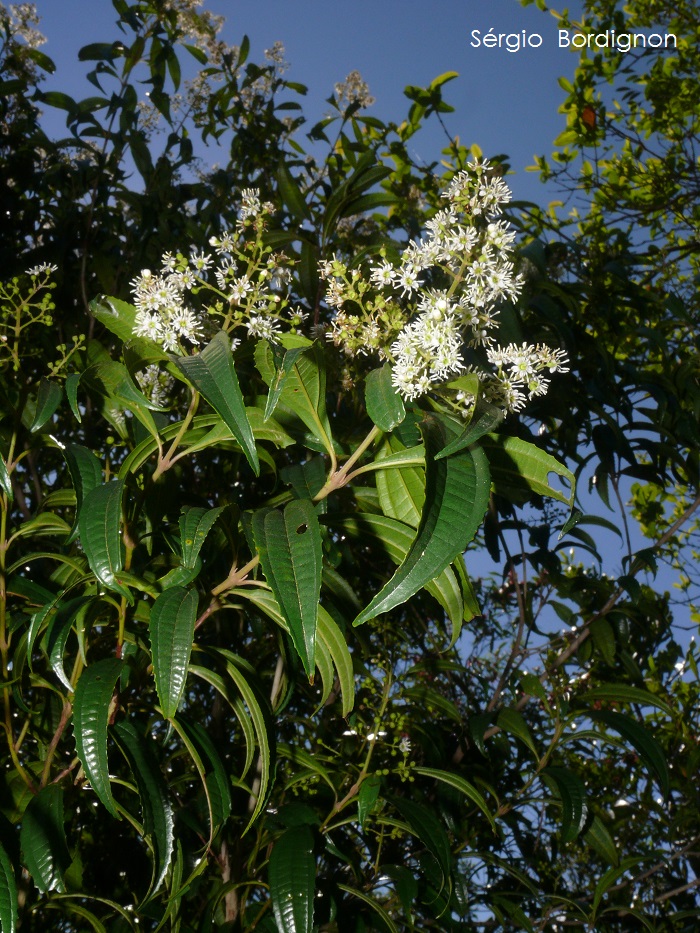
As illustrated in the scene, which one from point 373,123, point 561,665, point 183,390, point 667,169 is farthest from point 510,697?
point 667,169

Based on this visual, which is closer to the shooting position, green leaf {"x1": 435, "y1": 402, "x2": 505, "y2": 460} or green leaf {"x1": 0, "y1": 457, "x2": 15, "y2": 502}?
green leaf {"x1": 435, "y1": 402, "x2": 505, "y2": 460}

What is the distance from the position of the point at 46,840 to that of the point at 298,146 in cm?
176

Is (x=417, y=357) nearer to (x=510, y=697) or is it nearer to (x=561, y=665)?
(x=561, y=665)

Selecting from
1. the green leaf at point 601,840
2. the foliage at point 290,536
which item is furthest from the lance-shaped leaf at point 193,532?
the green leaf at point 601,840

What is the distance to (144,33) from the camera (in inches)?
73.9

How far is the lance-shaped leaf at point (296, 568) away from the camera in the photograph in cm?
67

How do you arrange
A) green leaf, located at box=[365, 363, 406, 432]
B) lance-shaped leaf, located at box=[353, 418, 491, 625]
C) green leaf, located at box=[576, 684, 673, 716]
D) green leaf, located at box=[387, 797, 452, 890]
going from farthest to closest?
green leaf, located at box=[576, 684, 673, 716], green leaf, located at box=[387, 797, 452, 890], green leaf, located at box=[365, 363, 406, 432], lance-shaped leaf, located at box=[353, 418, 491, 625]

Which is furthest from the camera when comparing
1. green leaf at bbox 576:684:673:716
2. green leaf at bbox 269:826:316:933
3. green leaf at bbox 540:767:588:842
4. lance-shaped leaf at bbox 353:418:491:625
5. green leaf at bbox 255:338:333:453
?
green leaf at bbox 576:684:673:716

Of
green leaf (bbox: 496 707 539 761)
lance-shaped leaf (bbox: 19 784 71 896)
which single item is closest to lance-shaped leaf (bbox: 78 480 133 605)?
lance-shaped leaf (bbox: 19 784 71 896)

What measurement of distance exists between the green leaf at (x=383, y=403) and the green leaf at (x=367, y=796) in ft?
2.04

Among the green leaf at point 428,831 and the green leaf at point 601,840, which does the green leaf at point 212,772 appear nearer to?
the green leaf at point 428,831

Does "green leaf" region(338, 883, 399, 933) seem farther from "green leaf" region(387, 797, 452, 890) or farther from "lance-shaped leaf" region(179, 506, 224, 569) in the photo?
"lance-shaped leaf" region(179, 506, 224, 569)

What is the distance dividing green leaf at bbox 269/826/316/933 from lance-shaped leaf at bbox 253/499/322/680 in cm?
43

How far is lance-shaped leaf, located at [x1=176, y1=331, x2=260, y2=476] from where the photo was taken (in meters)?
0.70
